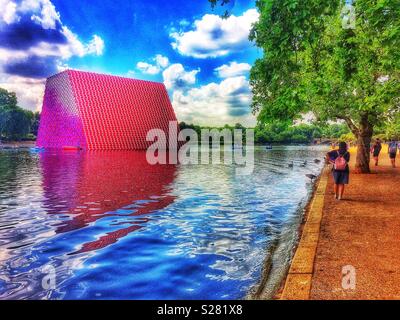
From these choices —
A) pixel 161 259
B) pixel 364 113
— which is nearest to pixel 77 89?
pixel 364 113

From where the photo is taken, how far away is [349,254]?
5.77 meters

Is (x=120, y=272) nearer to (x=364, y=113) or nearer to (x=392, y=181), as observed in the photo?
(x=392, y=181)

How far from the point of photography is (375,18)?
734 cm

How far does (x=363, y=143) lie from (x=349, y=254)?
15.9 metres

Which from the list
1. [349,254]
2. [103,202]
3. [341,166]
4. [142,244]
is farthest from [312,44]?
[103,202]

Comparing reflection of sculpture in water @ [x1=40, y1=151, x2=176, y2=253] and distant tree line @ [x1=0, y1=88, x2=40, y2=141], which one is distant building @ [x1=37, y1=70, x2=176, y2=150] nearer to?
distant tree line @ [x1=0, y1=88, x2=40, y2=141]

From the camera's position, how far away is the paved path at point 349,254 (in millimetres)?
4359

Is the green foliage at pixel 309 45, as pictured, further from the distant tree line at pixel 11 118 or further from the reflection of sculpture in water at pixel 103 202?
the distant tree line at pixel 11 118

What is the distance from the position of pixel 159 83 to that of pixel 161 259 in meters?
107

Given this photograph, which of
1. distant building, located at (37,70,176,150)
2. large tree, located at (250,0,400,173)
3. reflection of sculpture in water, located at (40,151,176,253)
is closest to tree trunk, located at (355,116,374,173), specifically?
large tree, located at (250,0,400,173)

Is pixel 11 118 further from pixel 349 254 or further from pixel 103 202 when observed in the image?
pixel 349 254

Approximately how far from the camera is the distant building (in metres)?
87.5

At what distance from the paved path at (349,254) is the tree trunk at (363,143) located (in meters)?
10.2

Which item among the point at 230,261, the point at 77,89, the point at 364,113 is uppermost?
the point at 77,89
